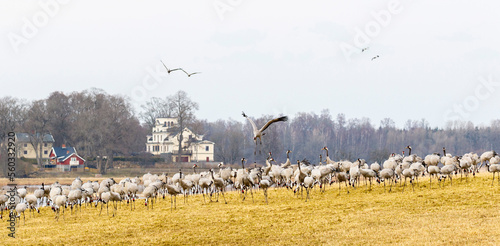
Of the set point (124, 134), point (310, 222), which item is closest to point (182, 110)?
point (124, 134)

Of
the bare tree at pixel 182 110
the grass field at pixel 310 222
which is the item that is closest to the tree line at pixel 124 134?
the bare tree at pixel 182 110

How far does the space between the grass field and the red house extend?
7092 centimetres

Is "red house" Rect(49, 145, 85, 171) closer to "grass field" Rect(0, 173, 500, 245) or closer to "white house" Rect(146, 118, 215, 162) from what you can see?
"white house" Rect(146, 118, 215, 162)

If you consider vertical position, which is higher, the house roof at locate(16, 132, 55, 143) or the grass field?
the house roof at locate(16, 132, 55, 143)

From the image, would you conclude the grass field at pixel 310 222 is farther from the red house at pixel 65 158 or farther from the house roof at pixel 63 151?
the house roof at pixel 63 151

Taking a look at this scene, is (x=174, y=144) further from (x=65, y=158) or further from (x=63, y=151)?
(x=65, y=158)

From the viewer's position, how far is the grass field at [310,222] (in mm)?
21062

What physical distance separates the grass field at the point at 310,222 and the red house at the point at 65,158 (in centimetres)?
7092

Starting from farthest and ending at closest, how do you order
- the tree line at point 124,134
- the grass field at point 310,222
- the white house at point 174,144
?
the white house at point 174,144 < the tree line at point 124,134 < the grass field at point 310,222

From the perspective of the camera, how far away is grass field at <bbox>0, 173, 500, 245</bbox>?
2106cm

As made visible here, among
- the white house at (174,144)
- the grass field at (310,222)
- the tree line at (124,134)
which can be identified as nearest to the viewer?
the grass field at (310,222)

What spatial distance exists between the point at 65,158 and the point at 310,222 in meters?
85.4

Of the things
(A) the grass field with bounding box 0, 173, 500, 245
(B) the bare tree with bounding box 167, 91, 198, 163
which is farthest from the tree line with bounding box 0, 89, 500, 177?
(A) the grass field with bounding box 0, 173, 500, 245

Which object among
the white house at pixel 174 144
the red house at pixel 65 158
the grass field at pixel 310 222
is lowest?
the grass field at pixel 310 222
